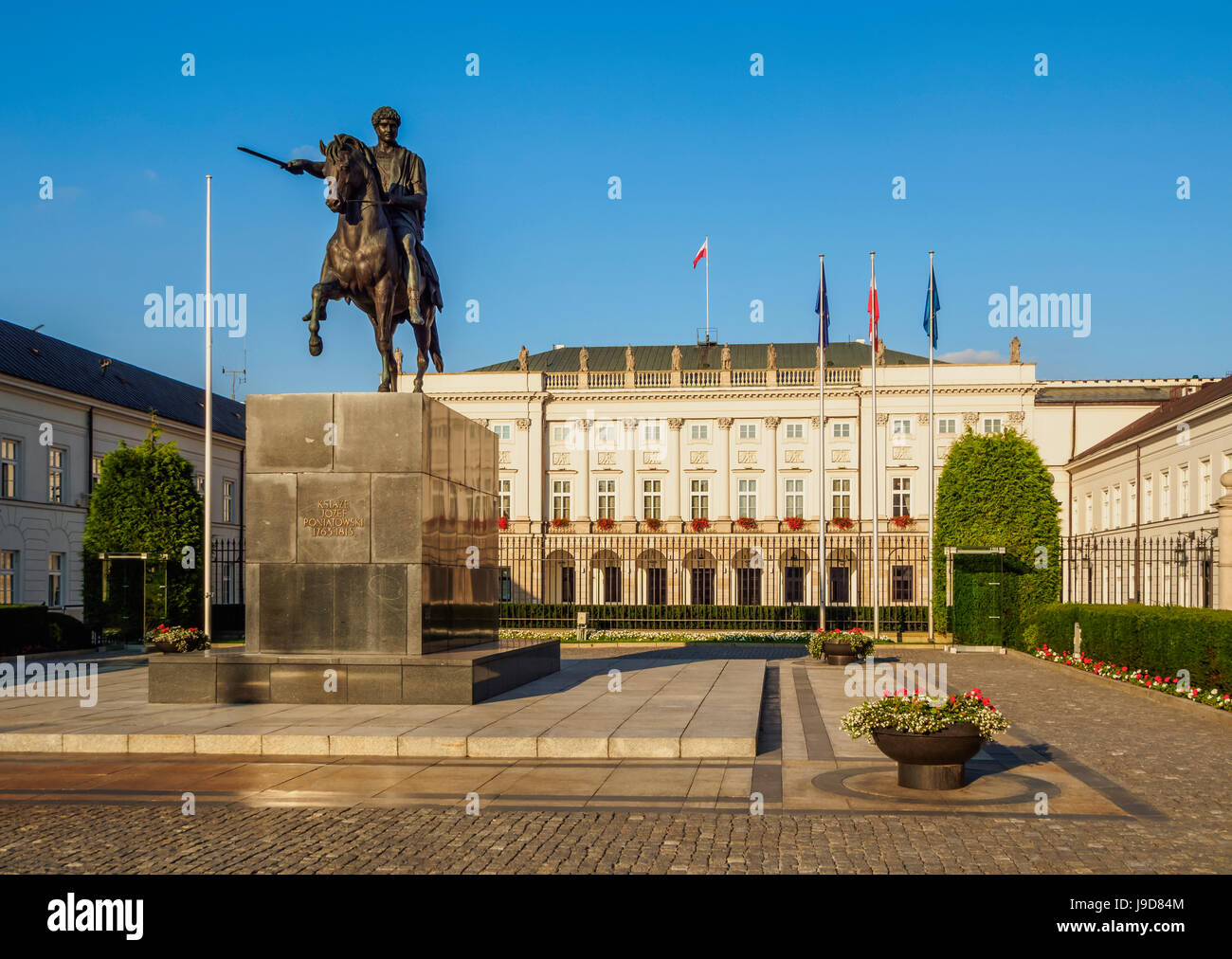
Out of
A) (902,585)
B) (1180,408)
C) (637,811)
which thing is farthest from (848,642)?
(902,585)

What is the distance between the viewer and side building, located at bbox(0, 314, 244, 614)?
4184 cm

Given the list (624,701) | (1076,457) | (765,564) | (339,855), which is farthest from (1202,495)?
(339,855)

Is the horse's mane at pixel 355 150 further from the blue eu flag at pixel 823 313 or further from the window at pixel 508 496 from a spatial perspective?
the window at pixel 508 496

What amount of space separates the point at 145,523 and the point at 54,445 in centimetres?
1373

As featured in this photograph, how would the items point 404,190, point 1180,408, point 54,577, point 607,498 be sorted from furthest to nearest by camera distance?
point 607,498 < point 1180,408 < point 54,577 < point 404,190

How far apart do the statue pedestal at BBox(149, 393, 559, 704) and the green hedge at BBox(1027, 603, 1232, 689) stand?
12.1 m

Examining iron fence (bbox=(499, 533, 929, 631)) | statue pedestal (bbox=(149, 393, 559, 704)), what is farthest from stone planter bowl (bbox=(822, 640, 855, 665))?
iron fence (bbox=(499, 533, 929, 631))

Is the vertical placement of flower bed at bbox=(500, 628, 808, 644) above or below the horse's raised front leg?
below

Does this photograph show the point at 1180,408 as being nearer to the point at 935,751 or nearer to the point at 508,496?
the point at 508,496

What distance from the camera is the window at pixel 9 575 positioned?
4131cm

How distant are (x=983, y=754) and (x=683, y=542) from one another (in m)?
56.5

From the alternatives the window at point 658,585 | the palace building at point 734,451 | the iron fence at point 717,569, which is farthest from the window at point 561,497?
the window at point 658,585

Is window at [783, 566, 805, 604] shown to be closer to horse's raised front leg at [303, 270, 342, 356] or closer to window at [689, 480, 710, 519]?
window at [689, 480, 710, 519]

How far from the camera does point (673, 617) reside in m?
42.3
